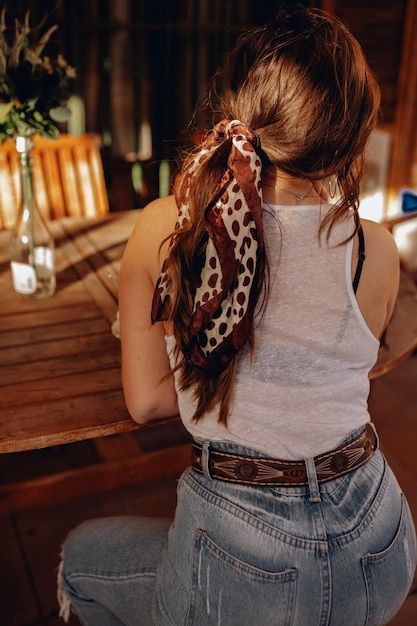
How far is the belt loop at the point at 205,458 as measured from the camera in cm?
110

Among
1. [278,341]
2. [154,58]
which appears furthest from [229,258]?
[154,58]

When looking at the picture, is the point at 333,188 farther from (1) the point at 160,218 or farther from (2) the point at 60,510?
(2) the point at 60,510

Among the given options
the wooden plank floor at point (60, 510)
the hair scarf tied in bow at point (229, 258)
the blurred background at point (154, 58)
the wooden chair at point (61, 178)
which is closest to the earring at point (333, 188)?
the hair scarf tied in bow at point (229, 258)

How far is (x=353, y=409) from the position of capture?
114 centimetres

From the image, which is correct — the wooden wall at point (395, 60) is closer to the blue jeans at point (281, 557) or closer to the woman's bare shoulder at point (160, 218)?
the woman's bare shoulder at point (160, 218)

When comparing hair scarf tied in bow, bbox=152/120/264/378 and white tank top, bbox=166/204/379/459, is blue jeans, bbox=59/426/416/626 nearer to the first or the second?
white tank top, bbox=166/204/379/459

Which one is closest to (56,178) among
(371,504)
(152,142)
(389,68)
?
(152,142)

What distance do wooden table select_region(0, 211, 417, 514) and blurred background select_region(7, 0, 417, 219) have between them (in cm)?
132

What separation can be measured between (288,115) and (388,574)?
756 mm

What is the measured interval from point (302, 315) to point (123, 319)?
34cm

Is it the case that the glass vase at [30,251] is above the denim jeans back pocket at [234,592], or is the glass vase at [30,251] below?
above

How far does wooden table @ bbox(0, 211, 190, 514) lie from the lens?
4.11ft

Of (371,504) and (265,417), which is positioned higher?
(265,417)

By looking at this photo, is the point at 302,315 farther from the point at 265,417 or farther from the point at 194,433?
the point at 194,433
